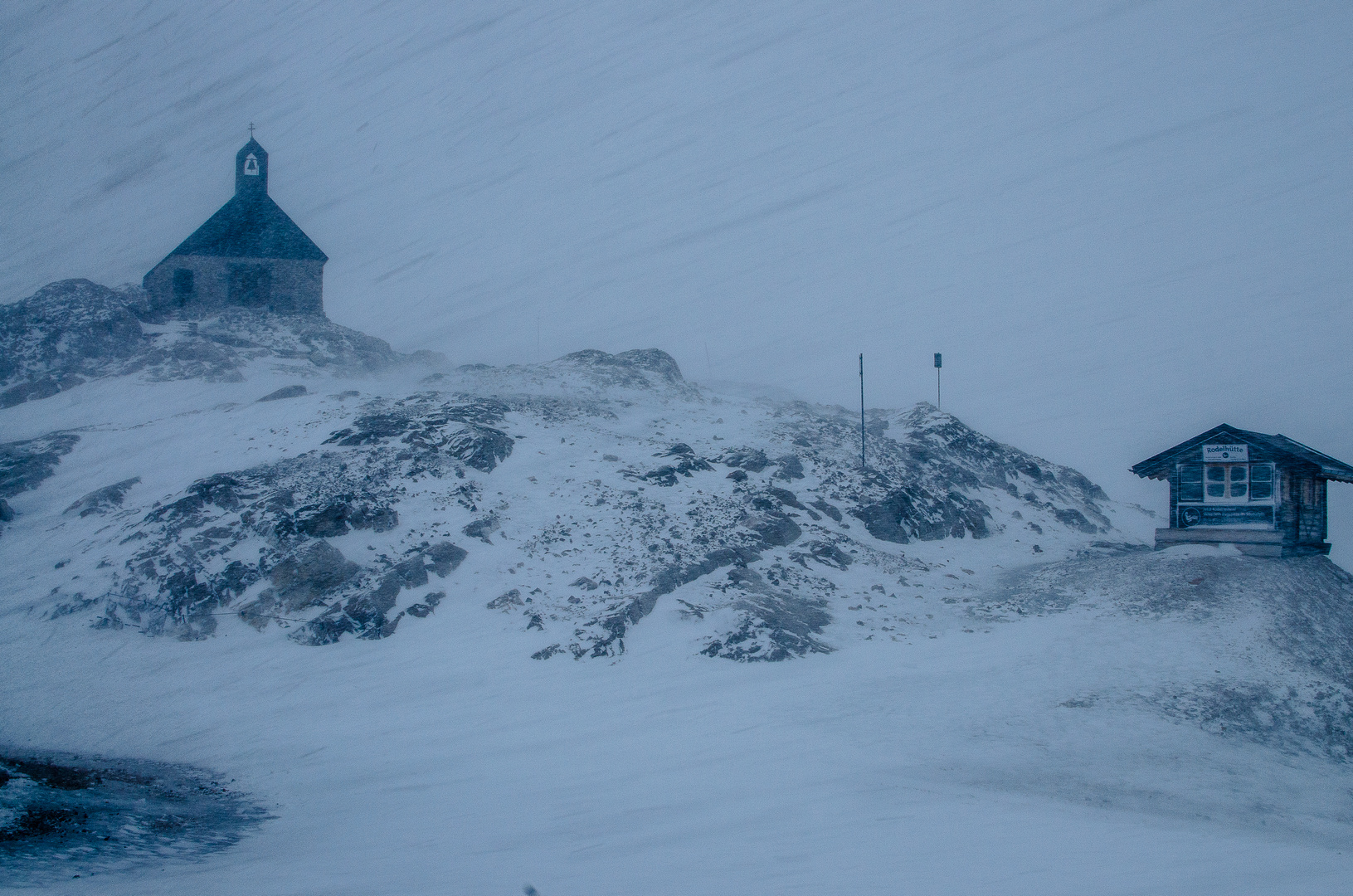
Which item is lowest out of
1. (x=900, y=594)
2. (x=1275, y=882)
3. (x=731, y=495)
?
(x=1275, y=882)

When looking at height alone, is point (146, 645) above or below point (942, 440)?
below

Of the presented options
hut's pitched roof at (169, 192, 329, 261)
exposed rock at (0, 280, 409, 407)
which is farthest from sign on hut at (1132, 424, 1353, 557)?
hut's pitched roof at (169, 192, 329, 261)

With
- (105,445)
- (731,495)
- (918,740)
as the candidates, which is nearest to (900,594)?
(731,495)

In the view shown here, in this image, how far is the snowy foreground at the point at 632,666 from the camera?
12469mm

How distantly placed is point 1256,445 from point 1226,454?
2.85 feet

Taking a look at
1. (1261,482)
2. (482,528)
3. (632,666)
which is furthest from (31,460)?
(1261,482)

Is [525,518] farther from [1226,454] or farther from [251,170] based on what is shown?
[251,170]

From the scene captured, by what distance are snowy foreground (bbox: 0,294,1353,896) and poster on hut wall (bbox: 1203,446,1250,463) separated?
3.45 m

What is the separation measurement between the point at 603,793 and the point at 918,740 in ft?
20.7

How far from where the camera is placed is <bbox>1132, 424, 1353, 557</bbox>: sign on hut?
2670cm

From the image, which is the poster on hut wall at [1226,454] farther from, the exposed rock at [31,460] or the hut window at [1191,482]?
the exposed rock at [31,460]

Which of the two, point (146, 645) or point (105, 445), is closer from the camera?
point (146, 645)

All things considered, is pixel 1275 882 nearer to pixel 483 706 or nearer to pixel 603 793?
pixel 603 793

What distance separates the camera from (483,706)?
1872 cm
